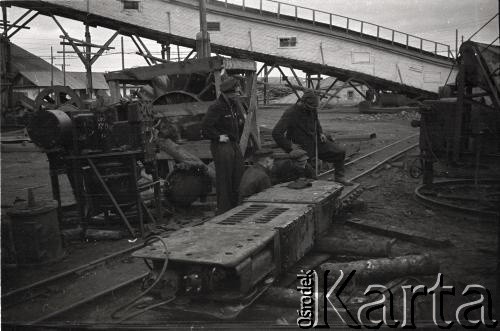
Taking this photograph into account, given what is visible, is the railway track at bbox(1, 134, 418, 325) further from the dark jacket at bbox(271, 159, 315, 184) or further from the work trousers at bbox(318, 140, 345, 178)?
the work trousers at bbox(318, 140, 345, 178)

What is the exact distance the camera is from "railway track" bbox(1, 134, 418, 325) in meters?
4.18

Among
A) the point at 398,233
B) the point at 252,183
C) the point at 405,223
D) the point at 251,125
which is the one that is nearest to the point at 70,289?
the point at 252,183

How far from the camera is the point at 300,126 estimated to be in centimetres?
761

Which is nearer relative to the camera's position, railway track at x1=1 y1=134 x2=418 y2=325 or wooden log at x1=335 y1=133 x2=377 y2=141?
railway track at x1=1 y1=134 x2=418 y2=325

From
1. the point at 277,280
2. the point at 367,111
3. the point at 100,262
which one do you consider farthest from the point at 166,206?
the point at 367,111

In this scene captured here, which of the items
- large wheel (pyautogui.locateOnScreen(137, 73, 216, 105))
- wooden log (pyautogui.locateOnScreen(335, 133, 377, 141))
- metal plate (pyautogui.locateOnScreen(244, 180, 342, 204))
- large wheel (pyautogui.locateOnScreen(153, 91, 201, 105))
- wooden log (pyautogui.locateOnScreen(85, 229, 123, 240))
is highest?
large wheel (pyautogui.locateOnScreen(137, 73, 216, 105))

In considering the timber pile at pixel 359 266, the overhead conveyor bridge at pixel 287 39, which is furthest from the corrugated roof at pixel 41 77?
the timber pile at pixel 359 266

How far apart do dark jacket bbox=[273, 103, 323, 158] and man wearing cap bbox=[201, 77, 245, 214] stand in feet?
3.19

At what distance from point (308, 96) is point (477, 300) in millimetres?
4361

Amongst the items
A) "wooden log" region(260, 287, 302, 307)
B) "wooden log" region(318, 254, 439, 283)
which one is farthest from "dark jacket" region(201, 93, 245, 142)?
"wooden log" region(260, 287, 302, 307)

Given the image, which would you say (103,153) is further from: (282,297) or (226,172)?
(282,297)

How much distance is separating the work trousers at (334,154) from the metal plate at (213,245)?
13.0ft

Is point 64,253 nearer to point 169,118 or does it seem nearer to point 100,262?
point 100,262

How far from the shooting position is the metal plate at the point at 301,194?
17.1 ft
